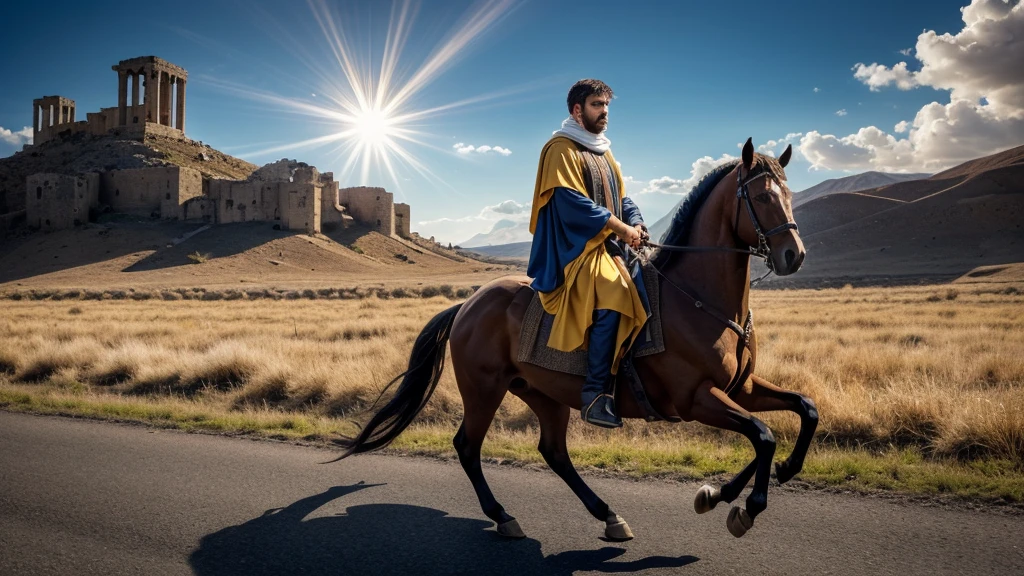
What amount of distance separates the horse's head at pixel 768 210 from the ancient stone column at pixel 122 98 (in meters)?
102

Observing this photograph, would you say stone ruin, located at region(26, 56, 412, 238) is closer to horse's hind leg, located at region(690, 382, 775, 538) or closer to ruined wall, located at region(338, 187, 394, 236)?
ruined wall, located at region(338, 187, 394, 236)

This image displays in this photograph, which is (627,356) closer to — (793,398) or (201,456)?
(793,398)

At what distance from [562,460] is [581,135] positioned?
2.50 m

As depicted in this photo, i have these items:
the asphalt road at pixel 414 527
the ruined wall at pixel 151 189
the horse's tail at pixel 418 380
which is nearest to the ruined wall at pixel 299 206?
the ruined wall at pixel 151 189

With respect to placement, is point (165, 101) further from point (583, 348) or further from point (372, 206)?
point (583, 348)

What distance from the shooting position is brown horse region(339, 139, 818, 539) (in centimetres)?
409

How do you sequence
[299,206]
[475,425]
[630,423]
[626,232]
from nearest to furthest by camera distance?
[626,232] → [475,425] → [630,423] → [299,206]

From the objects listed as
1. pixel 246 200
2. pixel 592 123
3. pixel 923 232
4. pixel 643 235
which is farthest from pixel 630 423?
pixel 923 232

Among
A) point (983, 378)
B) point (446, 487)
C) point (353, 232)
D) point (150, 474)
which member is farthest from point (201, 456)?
point (353, 232)

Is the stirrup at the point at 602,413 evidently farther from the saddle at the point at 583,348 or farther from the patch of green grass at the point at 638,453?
the patch of green grass at the point at 638,453

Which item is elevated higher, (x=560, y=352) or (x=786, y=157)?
(x=786, y=157)

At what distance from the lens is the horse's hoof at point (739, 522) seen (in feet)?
12.7

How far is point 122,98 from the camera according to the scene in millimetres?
89938

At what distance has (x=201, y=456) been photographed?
269 inches
